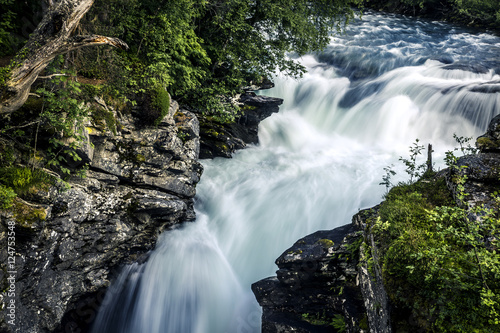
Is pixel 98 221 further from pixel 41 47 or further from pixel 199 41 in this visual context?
pixel 199 41

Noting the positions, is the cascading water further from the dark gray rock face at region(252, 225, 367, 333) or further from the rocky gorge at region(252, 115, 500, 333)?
the rocky gorge at region(252, 115, 500, 333)

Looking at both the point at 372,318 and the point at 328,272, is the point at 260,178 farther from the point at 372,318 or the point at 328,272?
the point at 372,318

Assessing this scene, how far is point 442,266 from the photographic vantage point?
13.7 feet

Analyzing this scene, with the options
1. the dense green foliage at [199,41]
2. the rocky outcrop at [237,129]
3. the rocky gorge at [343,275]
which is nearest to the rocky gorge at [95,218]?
the dense green foliage at [199,41]

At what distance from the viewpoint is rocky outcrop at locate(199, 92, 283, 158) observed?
37.3 ft

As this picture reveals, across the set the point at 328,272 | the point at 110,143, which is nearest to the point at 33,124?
the point at 110,143

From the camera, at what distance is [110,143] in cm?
761

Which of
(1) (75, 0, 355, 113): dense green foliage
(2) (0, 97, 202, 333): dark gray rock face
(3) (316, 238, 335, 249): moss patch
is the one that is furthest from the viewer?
(1) (75, 0, 355, 113): dense green foliage

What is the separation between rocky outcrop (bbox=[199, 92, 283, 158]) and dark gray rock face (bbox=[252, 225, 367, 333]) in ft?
18.5

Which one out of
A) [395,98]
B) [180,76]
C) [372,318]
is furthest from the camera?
[395,98]

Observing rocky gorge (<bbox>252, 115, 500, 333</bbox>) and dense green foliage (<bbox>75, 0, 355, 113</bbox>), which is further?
dense green foliage (<bbox>75, 0, 355, 113</bbox>)

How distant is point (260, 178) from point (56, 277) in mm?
7001

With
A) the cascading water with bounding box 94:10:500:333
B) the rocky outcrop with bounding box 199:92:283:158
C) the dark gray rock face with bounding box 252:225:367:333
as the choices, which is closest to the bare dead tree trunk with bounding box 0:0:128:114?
the cascading water with bounding box 94:10:500:333

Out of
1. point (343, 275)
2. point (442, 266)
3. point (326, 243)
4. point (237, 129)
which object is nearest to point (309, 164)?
point (237, 129)
